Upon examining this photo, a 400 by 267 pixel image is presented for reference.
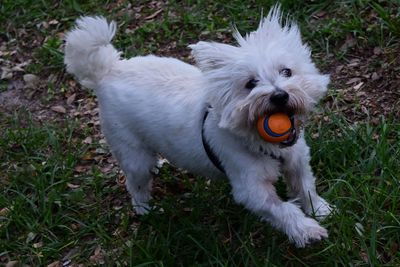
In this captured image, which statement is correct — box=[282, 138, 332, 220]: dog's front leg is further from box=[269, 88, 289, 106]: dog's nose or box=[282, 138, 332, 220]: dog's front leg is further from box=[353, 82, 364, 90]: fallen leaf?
box=[353, 82, 364, 90]: fallen leaf

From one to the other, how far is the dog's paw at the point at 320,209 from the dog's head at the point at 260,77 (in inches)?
30.5

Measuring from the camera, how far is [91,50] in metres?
3.84

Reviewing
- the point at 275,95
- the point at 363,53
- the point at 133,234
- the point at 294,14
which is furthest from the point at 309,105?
the point at 294,14

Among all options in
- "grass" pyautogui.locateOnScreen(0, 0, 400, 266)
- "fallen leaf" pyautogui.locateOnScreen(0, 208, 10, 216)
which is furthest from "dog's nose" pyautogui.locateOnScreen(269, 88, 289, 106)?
"fallen leaf" pyautogui.locateOnScreen(0, 208, 10, 216)

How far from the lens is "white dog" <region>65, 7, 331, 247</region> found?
121 inches

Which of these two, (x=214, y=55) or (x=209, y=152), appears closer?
(x=214, y=55)

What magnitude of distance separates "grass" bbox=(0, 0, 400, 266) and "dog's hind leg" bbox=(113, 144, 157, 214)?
10 cm

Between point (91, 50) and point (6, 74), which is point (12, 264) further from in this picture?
point (6, 74)

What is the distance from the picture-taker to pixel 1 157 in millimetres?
5047

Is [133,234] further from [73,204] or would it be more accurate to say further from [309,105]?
[309,105]

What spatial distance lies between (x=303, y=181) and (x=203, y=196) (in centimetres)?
83

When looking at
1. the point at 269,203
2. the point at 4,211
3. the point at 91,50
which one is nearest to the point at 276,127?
the point at 269,203

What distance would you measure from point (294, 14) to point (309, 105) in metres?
2.75

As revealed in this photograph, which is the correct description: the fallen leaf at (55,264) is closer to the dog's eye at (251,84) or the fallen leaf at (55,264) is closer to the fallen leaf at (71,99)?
the dog's eye at (251,84)
